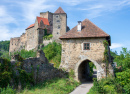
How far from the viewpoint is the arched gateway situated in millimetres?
16484

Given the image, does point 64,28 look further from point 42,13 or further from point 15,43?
point 15,43

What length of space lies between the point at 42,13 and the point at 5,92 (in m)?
53.8

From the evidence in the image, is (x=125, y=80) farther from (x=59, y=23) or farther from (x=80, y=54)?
(x=59, y=23)

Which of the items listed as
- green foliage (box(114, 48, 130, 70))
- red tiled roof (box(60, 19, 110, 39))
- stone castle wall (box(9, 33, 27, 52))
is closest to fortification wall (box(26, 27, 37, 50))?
stone castle wall (box(9, 33, 27, 52))

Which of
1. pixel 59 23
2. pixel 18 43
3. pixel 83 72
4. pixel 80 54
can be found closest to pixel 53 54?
pixel 59 23

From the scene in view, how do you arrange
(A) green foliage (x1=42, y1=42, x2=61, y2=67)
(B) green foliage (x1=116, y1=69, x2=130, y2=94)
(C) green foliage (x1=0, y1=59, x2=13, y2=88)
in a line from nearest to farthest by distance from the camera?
(C) green foliage (x1=0, y1=59, x2=13, y2=88), (B) green foliage (x1=116, y1=69, x2=130, y2=94), (A) green foliage (x1=42, y1=42, x2=61, y2=67)

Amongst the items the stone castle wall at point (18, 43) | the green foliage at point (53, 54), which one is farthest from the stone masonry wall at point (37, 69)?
the stone castle wall at point (18, 43)

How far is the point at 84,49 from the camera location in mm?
17031

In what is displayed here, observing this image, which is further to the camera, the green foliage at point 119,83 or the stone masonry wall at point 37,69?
the green foliage at point 119,83

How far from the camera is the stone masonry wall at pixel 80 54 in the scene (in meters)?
16.4

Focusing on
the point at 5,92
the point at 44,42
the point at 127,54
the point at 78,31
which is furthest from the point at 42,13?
the point at 5,92

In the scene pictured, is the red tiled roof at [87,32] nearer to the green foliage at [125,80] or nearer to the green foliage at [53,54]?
the green foliage at [125,80]

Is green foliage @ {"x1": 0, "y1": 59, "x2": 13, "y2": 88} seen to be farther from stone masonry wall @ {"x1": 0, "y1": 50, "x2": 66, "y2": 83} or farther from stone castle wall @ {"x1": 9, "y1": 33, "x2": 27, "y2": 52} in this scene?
stone castle wall @ {"x1": 9, "y1": 33, "x2": 27, "y2": 52}

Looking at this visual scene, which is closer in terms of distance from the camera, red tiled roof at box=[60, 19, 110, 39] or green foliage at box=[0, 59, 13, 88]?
green foliage at box=[0, 59, 13, 88]
